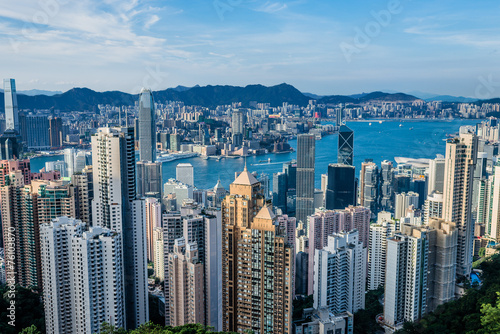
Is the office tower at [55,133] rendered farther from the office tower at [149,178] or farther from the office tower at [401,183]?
the office tower at [401,183]

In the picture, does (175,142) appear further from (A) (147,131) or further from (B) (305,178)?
(B) (305,178)

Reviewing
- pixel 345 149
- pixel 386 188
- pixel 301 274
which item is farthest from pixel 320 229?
pixel 345 149

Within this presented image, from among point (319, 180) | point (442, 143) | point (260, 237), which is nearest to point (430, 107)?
point (442, 143)

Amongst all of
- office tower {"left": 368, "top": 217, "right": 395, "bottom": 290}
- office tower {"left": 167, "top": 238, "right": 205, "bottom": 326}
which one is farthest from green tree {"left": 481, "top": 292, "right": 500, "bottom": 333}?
office tower {"left": 167, "top": 238, "right": 205, "bottom": 326}

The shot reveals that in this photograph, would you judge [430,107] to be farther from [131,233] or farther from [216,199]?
[131,233]

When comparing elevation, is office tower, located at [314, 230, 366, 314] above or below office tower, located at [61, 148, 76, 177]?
below

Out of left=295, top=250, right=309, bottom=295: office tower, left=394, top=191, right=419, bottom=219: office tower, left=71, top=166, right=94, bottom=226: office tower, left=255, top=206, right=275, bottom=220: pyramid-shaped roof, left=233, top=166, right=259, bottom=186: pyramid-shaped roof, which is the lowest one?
left=295, top=250, right=309, bottom=295: office tower

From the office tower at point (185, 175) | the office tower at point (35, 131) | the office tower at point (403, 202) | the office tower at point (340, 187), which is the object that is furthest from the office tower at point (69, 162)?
the office tower at point (403, 202)

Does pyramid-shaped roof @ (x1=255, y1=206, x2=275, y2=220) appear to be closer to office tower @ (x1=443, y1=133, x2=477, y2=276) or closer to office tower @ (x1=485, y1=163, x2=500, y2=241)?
office tower @ (x1=443, y1=133, x2=477, y2=276)
